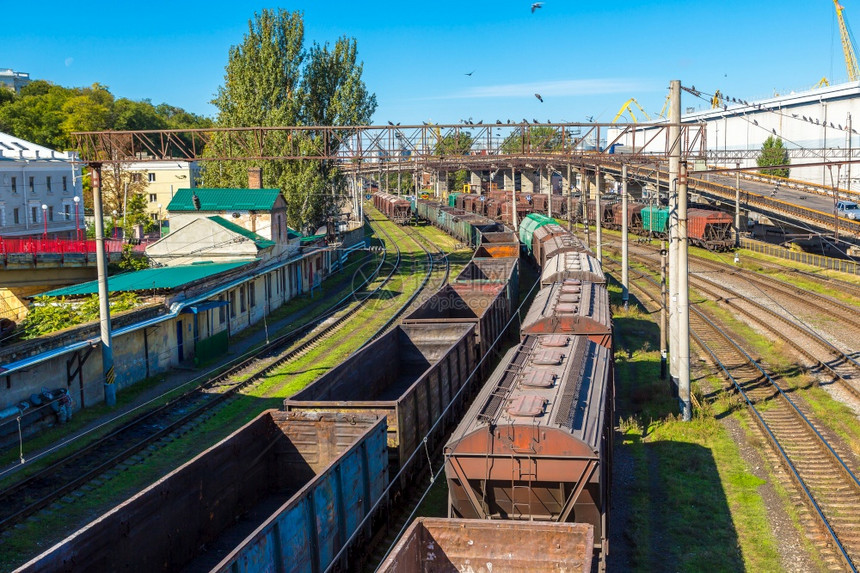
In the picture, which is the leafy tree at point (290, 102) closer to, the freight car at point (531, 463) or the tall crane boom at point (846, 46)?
the freight car at point (531, 463)

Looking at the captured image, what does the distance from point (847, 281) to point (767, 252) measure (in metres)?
13.0

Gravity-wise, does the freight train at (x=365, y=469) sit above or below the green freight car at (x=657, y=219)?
below

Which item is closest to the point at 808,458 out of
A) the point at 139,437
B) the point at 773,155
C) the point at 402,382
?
the point at 402,382

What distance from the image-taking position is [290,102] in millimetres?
49250

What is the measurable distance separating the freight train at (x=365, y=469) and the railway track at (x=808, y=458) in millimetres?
4229

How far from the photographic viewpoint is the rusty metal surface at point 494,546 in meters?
10.4

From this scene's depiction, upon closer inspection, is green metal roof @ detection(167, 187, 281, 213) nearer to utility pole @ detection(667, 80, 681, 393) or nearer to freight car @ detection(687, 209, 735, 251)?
utility pole @ detection(667, 80, 681, 393)

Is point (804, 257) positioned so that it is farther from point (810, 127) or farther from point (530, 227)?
point (810, 127)

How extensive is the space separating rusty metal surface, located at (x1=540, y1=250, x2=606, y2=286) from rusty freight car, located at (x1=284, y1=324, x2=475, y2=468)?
19.4ft

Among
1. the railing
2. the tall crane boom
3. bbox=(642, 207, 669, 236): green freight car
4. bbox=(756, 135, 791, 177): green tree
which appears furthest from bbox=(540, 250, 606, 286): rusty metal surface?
the tall crane boom

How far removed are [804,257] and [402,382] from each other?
3628cm

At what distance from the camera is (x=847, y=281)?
41062 mm

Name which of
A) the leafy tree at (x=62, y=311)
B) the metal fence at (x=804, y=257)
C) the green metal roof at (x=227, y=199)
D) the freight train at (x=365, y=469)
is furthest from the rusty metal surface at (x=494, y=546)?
the metal fence at (x=804, y=257)

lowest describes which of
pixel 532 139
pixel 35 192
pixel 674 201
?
pixel 674 201
